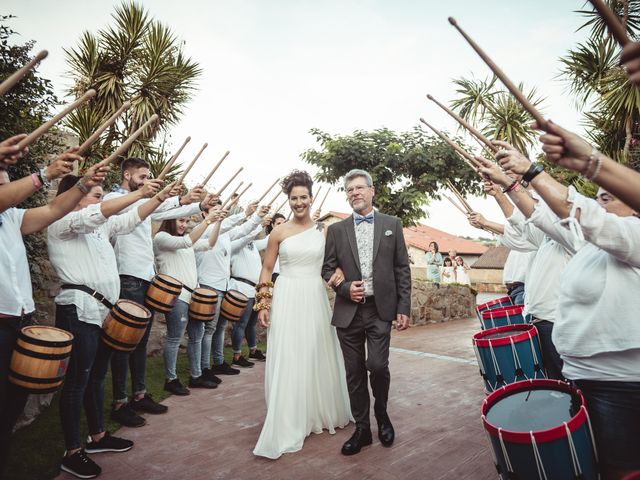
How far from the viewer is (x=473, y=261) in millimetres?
49031

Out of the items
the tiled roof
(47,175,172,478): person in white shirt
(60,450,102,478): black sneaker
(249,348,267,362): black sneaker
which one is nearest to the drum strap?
(47,175,172,478): person in white shirt

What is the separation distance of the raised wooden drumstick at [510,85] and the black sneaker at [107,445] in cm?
368

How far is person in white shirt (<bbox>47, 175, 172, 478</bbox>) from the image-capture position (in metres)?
2.84

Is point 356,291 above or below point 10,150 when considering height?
below

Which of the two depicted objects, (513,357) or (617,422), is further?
(513,357)

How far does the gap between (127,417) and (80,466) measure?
3.18ft

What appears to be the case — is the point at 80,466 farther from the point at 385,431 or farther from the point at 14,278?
the point at 385,431

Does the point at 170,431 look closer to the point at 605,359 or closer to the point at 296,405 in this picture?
the point at 296,405

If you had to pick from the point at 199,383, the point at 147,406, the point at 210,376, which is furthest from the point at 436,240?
the point at 147,406

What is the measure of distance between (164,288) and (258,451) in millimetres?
1791

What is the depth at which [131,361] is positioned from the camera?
414cm

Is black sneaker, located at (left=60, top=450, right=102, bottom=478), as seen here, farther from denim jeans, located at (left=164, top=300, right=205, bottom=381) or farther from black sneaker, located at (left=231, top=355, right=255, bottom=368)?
black sneaker, located at (left=231, top=355, right=255, bottom=368)

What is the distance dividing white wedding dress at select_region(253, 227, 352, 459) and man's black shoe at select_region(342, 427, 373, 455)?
40 cm

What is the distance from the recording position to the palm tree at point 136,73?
9680 mm
